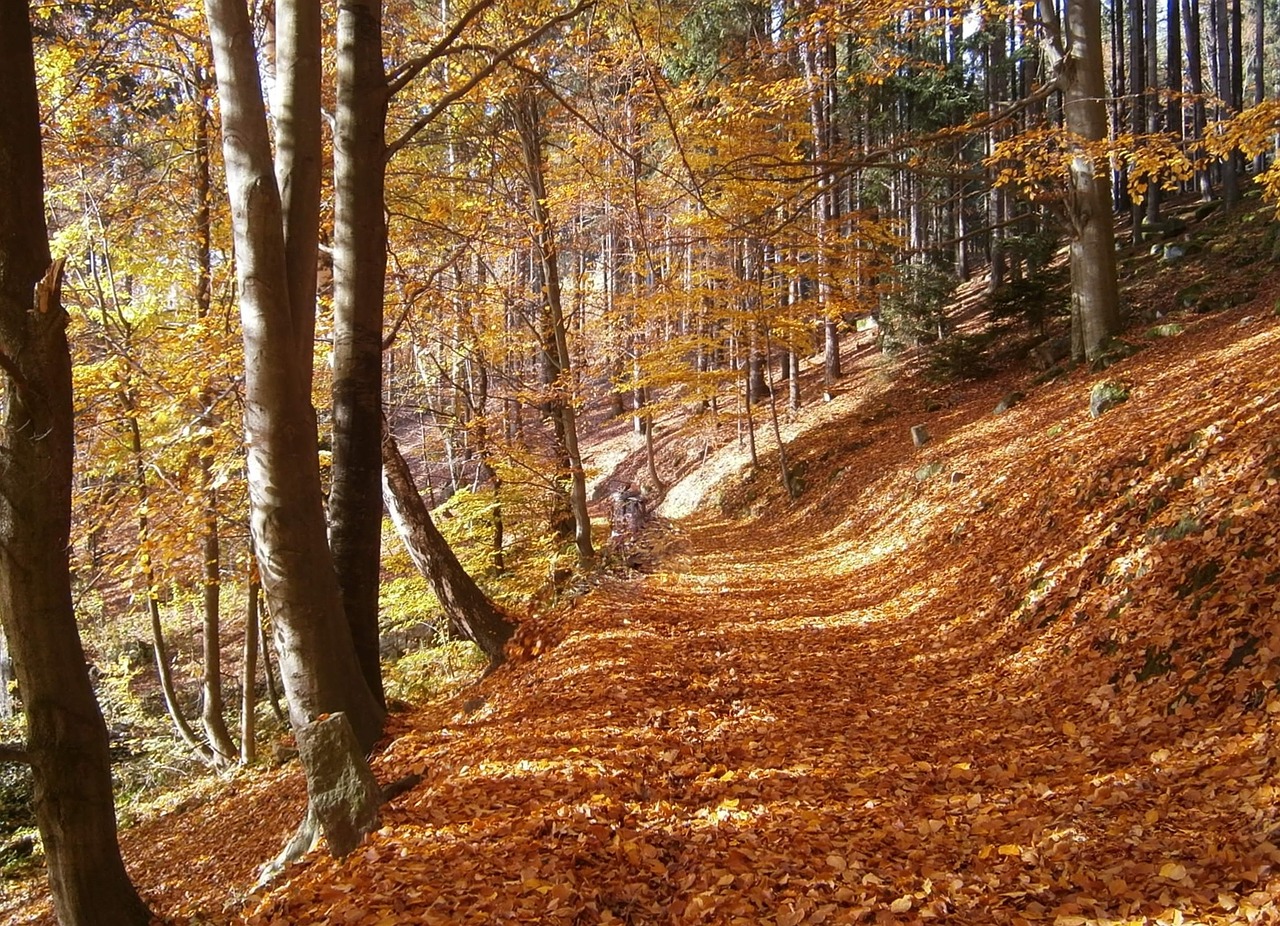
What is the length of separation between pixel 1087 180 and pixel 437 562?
1109 centimetres

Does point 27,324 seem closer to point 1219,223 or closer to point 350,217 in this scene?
point 350,217

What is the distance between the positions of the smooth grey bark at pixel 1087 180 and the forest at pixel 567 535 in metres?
0.07

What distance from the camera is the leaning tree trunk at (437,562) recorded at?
304 inches

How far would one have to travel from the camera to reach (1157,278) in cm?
1655

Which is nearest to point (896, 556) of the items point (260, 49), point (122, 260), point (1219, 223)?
point (260, 49)

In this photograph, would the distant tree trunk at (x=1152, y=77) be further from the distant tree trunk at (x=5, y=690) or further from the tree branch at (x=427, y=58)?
the distant tree trunk at (x=5, y=690)

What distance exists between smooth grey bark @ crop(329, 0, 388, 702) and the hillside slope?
128cm

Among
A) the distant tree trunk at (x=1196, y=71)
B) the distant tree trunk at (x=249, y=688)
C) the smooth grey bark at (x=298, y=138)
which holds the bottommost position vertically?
the distant tree trunk at (x=249, y=688)

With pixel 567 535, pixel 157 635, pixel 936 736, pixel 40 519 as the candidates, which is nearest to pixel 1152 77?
pixel 567 535

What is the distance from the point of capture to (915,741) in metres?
5.26

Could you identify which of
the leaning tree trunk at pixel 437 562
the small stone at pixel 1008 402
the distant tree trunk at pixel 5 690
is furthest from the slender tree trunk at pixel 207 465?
the small stone at pixel 1008 402

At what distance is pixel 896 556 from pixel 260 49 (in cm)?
898

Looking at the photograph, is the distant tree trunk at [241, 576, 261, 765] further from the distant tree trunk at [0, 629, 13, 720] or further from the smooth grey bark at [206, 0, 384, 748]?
the distant tree trunk at [0, 629, 13, 720]

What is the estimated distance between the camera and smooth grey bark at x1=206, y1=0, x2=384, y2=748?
4719mm
